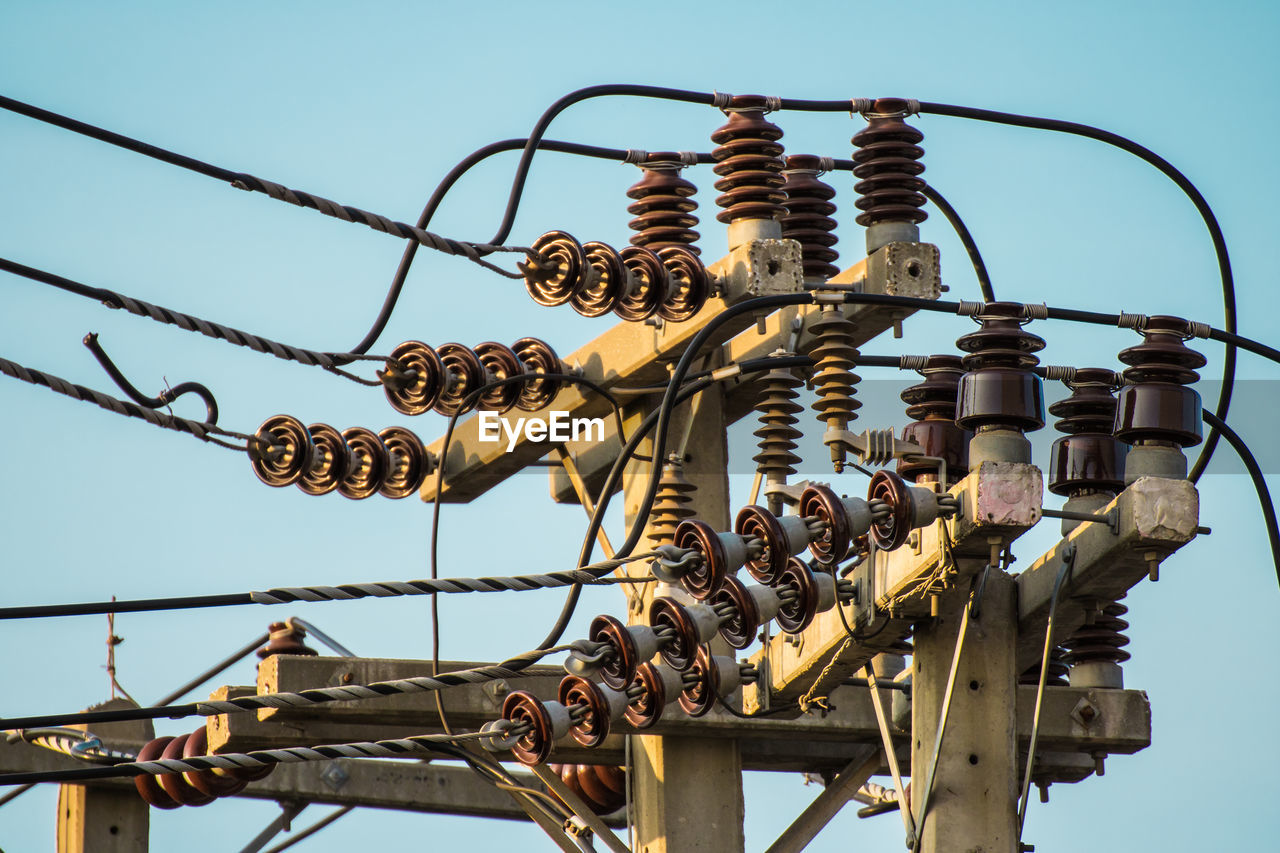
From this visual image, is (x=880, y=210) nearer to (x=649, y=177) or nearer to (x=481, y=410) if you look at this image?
(x=649, y=177)

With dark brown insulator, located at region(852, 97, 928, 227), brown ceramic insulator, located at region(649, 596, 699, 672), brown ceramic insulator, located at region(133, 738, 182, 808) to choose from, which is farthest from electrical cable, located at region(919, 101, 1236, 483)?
brown ceramic insulator, located at region(133, 738, 182, 808)

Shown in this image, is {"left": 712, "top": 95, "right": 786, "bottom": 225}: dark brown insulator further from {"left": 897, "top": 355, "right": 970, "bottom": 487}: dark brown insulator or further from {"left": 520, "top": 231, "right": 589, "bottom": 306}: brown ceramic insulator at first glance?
{"left": 897, "top": 355, "right": 970, "bottom": 487}: dark brown insulator

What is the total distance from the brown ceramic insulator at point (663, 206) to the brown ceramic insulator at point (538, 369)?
717 millimetres

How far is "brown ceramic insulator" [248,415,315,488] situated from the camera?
42.1 feet

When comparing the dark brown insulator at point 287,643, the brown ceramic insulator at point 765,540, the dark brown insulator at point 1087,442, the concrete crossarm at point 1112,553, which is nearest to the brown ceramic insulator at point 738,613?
the brown ceramic insulator at point 765,540

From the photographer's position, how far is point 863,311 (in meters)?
11.4

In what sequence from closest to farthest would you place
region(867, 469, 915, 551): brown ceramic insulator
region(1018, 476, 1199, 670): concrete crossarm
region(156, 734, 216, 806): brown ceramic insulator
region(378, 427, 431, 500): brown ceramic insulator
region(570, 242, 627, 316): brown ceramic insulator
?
region(1018, 476, 1199, 670): concrete crossarm → region(867, 469, 915, 551): brown ceramic insulator → region(570, 242, 627, 316): brown ceramic insulator → region(156, 734, 216, 806): brown ceramic insulator → region(378, 427, 431, 500): brown ceramic insulator

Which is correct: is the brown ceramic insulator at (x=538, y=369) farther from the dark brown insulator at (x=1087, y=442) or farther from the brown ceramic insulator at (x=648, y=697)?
the dark brown insulator at (x=1087, y=442)

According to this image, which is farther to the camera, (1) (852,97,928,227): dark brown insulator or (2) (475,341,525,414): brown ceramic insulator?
(2) (475,341,525,414): brown ceramic insulator

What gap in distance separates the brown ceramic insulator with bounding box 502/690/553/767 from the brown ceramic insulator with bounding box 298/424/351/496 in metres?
3.13

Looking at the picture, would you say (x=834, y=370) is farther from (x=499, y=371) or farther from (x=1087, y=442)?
(x=499, y=371)

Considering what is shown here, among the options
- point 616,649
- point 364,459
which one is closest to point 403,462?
point 364,459

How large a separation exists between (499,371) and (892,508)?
3522 mm

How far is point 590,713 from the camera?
1030cm
